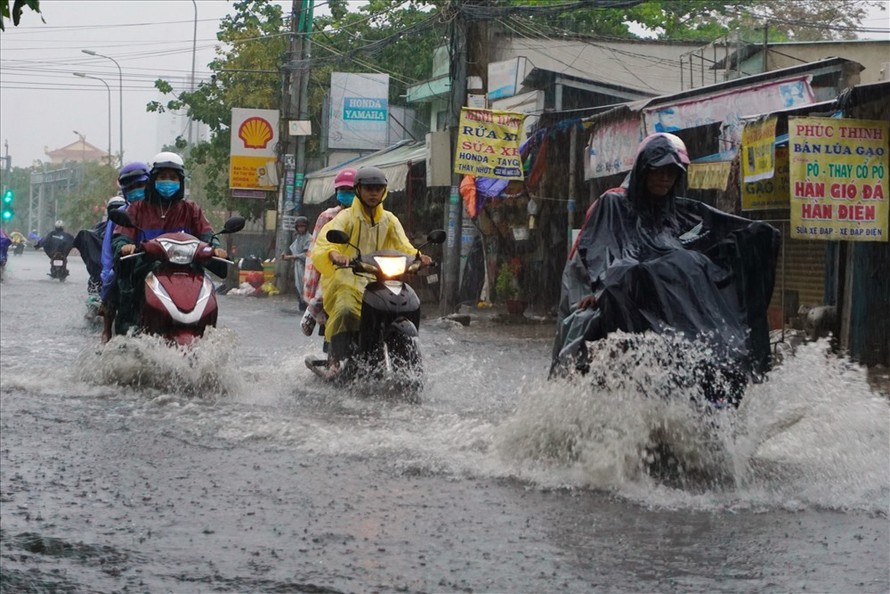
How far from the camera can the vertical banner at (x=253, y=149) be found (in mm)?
34469

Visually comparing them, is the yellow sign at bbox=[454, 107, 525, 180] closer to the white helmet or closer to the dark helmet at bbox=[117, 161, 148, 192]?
the dark helmet at bbox=[117, 161, 148, 192]

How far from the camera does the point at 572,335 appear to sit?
6109 millimetres

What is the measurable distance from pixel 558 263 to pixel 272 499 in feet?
57.5

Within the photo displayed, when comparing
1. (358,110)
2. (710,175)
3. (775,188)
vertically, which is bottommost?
(775,188)

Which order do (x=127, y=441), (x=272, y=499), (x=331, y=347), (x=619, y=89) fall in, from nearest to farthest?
(x=272, y=499), (x=127, y=441), (x=331, y=347), (x=619, y=89)

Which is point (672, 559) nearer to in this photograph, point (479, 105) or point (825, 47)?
point (479, 105)

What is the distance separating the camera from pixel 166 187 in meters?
9.59

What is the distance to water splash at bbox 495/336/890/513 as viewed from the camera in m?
5.55

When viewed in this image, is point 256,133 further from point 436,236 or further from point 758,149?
point 436,236

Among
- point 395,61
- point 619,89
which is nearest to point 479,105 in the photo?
point 619,89

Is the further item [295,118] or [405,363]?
[295,118]

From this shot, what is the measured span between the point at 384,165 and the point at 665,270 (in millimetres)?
20861

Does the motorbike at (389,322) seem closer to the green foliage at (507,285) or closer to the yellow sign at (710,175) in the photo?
the yellow sign at (710,175)

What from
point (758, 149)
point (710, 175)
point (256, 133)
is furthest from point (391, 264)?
point (256, 133)
